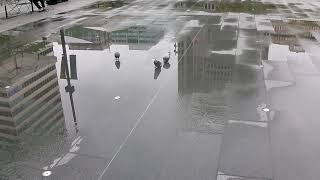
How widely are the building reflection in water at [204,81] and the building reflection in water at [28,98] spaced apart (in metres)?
5.56

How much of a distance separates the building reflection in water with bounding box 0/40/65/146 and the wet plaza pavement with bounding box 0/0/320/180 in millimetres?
52

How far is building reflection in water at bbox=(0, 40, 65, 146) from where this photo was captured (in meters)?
13.6

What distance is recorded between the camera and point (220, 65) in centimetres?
2066

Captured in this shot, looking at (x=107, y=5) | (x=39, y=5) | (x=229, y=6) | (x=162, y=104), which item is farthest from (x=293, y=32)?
(x=39, y=5)

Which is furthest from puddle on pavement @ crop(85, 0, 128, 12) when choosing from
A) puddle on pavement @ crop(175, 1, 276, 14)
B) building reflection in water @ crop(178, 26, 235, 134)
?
building reflection in water @ crop(178, 26, 235, 134)

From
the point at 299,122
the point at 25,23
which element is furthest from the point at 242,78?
the point at 25,23

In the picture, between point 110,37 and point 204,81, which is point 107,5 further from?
point 204,81

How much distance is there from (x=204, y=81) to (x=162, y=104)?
361 centimetres

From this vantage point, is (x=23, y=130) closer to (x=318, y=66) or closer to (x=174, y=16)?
(x=318, y=66)

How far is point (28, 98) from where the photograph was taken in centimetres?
1634

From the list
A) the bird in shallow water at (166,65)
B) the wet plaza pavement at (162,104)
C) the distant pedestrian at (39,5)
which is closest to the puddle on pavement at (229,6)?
the wet plaza pavement at (162,104)

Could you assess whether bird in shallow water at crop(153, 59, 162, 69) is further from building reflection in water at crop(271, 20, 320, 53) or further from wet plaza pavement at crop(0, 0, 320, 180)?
building reflection in water at crop(271, 20, 320, 53)

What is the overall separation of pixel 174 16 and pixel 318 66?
19.2 meters

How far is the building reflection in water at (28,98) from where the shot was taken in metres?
13.6
